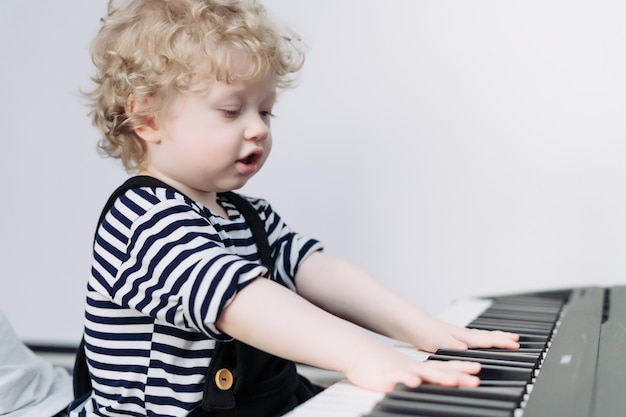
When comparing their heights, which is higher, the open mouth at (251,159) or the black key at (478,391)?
the open mouth at (251,159)

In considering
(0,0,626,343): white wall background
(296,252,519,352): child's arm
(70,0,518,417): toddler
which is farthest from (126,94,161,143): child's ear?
(0,0,626,343): white wall background

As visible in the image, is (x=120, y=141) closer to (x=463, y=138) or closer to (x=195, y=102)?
(x=195, y=102)

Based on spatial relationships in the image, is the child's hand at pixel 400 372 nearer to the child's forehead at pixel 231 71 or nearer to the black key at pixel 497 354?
the black key at pixel 497 354

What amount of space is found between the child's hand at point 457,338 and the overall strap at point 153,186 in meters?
0.23

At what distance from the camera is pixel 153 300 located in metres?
0.81

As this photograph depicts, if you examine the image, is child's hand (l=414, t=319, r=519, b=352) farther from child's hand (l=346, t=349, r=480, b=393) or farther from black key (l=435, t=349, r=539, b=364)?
child's hand (l=346, t=349, r=480, b=393)

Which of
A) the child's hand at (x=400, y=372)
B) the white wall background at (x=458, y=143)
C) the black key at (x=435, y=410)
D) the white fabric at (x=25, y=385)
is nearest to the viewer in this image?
the black key at (x=435, y=410)

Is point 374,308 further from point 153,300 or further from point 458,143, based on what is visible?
point 458,143

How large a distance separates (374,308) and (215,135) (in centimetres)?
33

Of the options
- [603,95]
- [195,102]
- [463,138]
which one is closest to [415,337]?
[195,102]

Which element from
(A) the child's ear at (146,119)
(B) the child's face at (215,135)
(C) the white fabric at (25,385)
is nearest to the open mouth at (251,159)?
(B) the child's face at (215,135)

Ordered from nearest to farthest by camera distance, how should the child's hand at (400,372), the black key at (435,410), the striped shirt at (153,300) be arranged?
the black key at (435,410) < the child's hand at (400,372) < the striped shirt at (153,300)

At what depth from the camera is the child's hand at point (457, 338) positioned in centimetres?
91

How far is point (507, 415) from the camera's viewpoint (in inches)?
22.3
